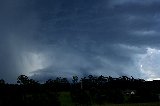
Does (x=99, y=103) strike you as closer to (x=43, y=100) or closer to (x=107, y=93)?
(x=107, y=93)

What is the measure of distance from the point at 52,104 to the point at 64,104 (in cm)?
1568

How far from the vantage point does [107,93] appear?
488ft

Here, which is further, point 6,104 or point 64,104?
point 64,104

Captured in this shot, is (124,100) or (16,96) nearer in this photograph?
(16,96)

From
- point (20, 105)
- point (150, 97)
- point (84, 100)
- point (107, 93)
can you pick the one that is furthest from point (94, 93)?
point (20, 105)

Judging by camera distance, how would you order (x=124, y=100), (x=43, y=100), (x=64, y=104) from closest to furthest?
(x=43, y=100) → (x=64, y=104) → (x=124, y=100)

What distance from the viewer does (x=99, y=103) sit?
137125 mm

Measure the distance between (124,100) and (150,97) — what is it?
1520cm

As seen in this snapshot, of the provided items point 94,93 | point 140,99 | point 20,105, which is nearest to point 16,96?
point 20,105

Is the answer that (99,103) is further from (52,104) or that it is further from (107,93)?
(52,104)

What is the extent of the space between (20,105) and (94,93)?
172ft

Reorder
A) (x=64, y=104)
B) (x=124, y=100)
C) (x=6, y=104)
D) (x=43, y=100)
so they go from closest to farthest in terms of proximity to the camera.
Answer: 1. (x=6, y=104)
2. (x=43, y=100)
3. (x=64, y=104)
4. (x=124, y=100)

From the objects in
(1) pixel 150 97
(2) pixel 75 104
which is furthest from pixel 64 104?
(1) pixel 150 97

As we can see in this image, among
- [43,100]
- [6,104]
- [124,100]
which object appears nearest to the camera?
[6,104]
